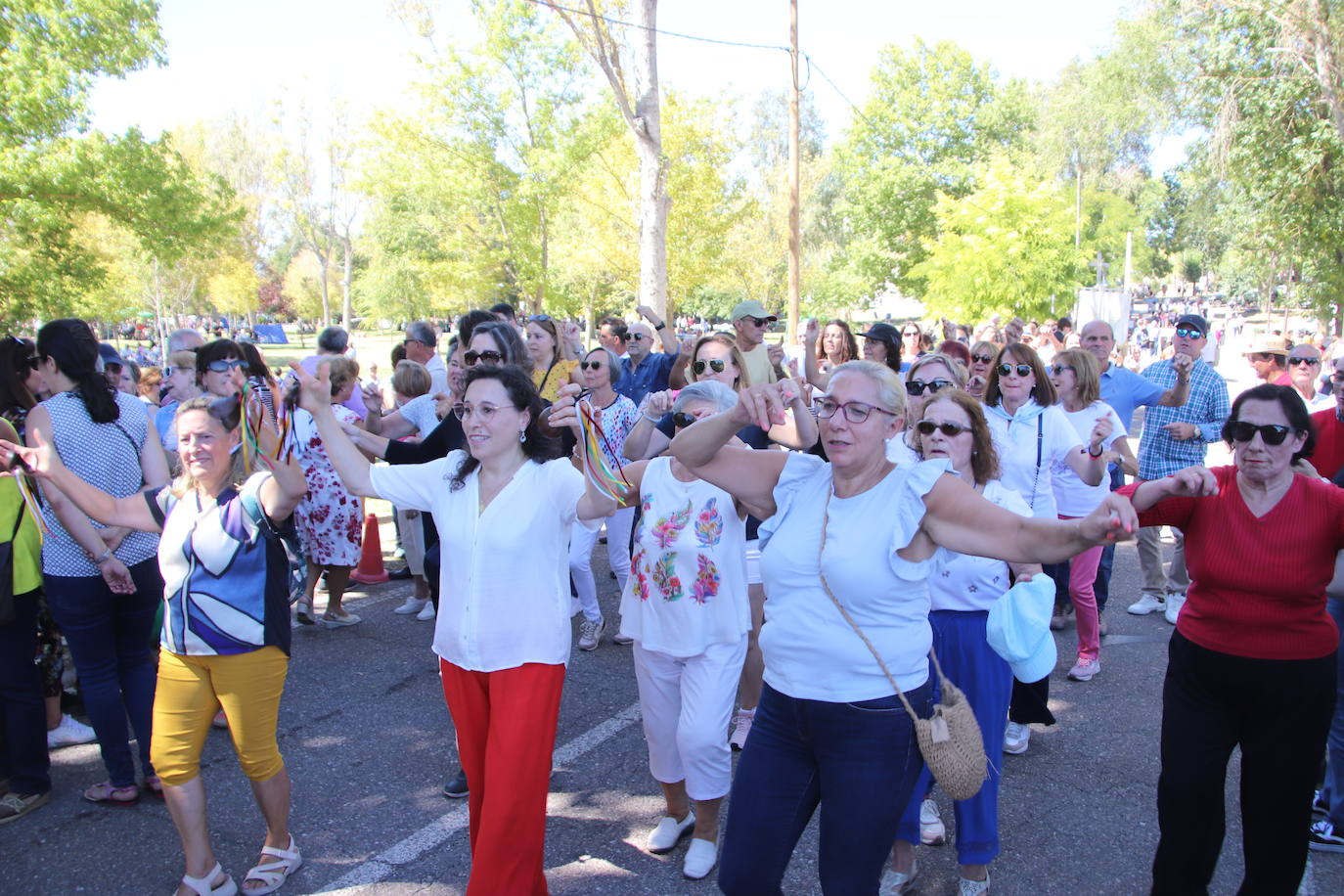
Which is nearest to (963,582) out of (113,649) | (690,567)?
(690,567)

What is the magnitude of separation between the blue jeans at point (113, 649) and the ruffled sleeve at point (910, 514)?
3.28 metres

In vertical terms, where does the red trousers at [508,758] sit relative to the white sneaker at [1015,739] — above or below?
above

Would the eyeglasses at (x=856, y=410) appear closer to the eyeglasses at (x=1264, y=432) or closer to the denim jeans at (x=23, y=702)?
the eyeglasses at (x=1264, y=432)

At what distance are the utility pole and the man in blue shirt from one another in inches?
430

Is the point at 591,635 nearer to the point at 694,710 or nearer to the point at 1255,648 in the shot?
the point at 694,710

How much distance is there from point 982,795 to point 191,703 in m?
2.87

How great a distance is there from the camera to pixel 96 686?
399cm

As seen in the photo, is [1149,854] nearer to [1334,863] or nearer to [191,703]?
[1334,863]

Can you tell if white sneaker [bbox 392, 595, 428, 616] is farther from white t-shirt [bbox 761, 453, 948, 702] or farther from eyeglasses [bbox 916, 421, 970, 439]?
white t-shirt [bbox 761, 453, 948, 702]

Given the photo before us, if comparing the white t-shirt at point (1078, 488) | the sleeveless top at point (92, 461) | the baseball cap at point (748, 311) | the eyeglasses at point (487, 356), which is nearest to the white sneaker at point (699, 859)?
the eyeglasses at point (487, 356)

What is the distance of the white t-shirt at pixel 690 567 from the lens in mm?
3561

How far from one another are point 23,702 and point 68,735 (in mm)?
975

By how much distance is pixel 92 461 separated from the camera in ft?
13.2

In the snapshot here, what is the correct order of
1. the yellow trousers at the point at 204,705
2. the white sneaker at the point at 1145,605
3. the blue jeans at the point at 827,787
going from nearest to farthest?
1. the blue jeans at the point at 827,787
2. the yellow trousers at the point at 204,705
3. the white sneaker at the point at 1145,605
